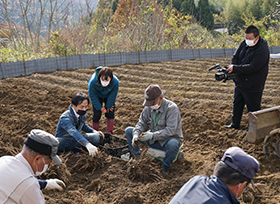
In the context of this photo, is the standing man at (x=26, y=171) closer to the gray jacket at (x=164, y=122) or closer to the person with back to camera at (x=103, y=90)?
the gray jacket at (x=164, y=122)

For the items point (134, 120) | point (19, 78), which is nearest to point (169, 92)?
point (134, 120)

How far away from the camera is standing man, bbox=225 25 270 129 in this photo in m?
4.38

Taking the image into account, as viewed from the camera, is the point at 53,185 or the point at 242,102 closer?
the point at 53,185

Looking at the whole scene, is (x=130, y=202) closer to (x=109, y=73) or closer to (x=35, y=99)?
(x=109, y=73)

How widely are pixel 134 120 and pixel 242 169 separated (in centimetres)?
399

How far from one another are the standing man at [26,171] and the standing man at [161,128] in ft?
5.34

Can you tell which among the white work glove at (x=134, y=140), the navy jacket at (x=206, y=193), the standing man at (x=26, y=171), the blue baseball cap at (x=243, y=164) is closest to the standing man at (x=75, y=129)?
the white work glove at (x=134, y=140)

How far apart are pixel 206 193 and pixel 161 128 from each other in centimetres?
195

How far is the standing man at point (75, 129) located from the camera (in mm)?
3713

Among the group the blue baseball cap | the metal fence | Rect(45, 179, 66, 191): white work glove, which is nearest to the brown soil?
Rect(45, 179, 66, 191): white work glove

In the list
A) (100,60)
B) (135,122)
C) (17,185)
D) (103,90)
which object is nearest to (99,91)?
(103,90)

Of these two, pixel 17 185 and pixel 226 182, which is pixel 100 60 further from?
pixel 226 182

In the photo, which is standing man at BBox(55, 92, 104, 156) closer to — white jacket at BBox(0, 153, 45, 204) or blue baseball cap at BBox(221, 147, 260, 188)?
white jacket at BBox(0, 153, 45, 204)

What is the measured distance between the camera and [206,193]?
1806mm
